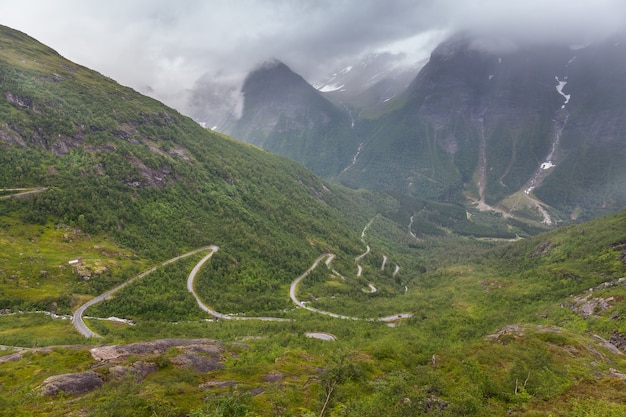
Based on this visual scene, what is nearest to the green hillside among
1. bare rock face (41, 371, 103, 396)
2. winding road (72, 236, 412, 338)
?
bare rock face (41, 371, 103, 396)

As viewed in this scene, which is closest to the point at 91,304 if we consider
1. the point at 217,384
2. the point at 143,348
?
the point at 143,348

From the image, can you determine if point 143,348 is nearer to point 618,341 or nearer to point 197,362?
point 197,362

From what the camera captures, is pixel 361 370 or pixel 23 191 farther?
pixel 23 191

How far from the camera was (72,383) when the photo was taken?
58.0m

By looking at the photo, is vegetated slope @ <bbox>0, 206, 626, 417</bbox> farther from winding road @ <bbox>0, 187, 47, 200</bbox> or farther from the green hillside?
winding road @ <bbox>0, 187, 47, 200</bbox>

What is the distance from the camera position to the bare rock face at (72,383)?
184ft

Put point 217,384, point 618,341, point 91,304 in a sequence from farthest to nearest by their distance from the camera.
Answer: point 91,304 → point 618,341 → point 217,384

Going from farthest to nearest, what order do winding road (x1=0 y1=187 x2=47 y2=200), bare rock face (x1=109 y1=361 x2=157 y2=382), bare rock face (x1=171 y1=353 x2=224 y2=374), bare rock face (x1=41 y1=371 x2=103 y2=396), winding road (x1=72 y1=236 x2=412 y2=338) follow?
winding road (x1=0 y1=187 x2=47 y2=200) < winding road (x1=72 y1=236 x2=412 y2=338) < bare rock face (x1=171 y1=353 x2=224 y2=374) < bare rock face (x1=109 y1=361 x2=157 y2=382) < bare rock face (x1=41 y1=371 x2=103 y2=396)

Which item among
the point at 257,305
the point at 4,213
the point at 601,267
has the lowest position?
the point at 257,305

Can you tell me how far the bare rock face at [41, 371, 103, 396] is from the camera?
56181mm

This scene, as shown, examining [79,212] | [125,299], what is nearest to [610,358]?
[125,299]

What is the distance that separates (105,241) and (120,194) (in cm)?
3730

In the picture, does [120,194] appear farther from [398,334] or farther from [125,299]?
[398,334]

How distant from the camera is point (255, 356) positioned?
86.9 meters
